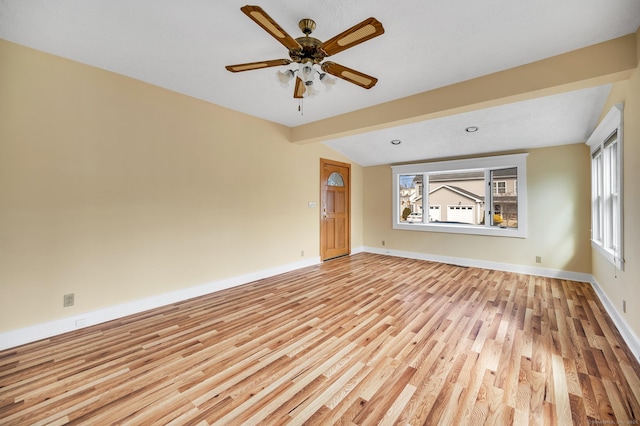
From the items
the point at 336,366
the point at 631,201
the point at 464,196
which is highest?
the point at 464,196

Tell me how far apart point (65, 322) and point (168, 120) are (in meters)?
2.39

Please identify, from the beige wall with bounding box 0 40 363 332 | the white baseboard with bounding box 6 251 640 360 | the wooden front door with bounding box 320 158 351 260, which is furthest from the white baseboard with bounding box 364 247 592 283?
the beige wall with bounding box 0 40 363 332

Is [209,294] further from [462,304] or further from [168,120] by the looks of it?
[462,304]

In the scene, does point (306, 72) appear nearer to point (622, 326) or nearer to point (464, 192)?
point (622, 326)

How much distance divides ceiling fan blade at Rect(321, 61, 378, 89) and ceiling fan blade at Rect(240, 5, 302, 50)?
0.92ft

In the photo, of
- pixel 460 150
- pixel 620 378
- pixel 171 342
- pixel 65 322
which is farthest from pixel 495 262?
pixel 65 322

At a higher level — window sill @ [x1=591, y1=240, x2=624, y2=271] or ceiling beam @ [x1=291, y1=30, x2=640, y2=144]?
ceiling beam @ [x1=291, y1=30, x2=640, y2=144]

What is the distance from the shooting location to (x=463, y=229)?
17.0 ft

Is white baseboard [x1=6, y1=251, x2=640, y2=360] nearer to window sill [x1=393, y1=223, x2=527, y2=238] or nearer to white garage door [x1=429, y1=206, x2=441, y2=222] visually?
window sill [x1=393, y1=223, x2=527, y2=238]

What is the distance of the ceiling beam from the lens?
7.16 feet

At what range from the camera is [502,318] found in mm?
2824

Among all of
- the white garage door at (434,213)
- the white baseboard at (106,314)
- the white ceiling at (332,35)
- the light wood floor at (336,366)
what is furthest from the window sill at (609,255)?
the white baseboard at (106,314)

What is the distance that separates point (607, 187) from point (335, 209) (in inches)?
163

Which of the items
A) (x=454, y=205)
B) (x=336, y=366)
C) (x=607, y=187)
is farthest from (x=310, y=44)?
(x=454, y=205)
